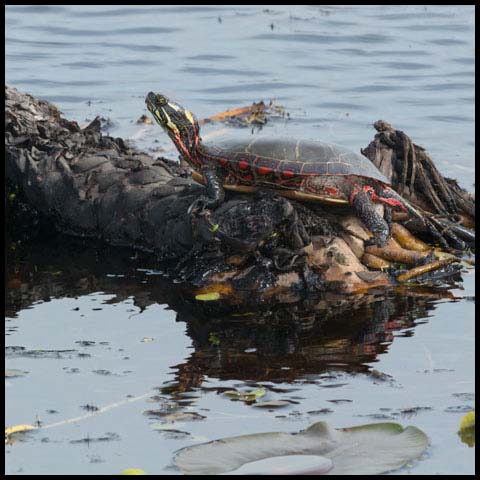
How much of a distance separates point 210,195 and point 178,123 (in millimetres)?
673

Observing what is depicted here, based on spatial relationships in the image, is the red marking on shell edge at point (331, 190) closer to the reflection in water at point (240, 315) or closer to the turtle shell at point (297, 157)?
the turtle shell at point (297, 157)

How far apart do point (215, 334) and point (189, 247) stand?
4.04ft

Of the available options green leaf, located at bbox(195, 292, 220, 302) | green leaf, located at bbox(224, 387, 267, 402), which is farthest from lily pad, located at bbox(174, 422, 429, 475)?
green leaf, located at bbox(195, 292, 220, 302)

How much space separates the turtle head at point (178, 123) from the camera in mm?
9234

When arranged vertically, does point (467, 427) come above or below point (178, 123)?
below

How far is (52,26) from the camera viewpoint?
17.5 metres

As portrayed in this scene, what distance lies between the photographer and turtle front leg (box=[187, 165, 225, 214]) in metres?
8.80

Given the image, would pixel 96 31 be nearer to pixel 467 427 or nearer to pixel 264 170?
pixel 264 170

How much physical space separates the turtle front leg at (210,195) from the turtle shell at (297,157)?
0.11 metres

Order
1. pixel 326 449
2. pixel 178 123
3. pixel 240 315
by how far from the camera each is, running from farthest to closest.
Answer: pixel 178 123, pixel 240 315, pixel 326 449

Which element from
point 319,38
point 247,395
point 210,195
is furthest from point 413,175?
point 319,38

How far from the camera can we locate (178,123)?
30.5ft

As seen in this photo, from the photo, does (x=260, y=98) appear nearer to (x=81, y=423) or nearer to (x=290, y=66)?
(x=290, y=66)

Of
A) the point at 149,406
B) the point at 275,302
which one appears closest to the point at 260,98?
the point at 275,302
